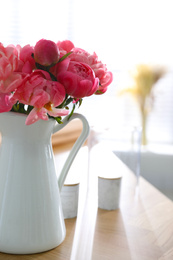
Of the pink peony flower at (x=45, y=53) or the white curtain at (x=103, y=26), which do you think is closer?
the pink peony flower at (x=45, y=53)

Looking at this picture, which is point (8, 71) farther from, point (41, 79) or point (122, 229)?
point (122, 229)

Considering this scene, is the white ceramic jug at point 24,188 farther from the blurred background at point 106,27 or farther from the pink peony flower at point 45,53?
the blurred background at point 106,27

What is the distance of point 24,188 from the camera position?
0.49 m

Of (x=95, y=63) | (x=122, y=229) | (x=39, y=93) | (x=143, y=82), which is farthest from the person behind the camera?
(x=143, y=82)

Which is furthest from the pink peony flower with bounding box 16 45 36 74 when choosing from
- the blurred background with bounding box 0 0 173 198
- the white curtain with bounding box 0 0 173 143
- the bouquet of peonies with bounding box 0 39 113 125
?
the white curtain with bounding box 0 0 173 143

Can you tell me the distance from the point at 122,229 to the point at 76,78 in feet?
1.12

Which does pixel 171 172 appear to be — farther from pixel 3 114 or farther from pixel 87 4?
pixel 87 4

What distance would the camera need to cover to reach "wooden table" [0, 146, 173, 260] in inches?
20.9

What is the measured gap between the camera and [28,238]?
0.49 m

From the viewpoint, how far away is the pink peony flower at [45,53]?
0.43m

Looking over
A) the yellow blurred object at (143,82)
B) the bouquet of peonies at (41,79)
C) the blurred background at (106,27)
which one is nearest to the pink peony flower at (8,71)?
the bouquet of peonies at (41,79)

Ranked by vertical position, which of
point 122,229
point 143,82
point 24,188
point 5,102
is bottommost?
point 143,82

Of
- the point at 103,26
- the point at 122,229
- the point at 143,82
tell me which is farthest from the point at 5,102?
the point at 103,26

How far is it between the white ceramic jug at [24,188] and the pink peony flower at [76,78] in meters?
0.07
